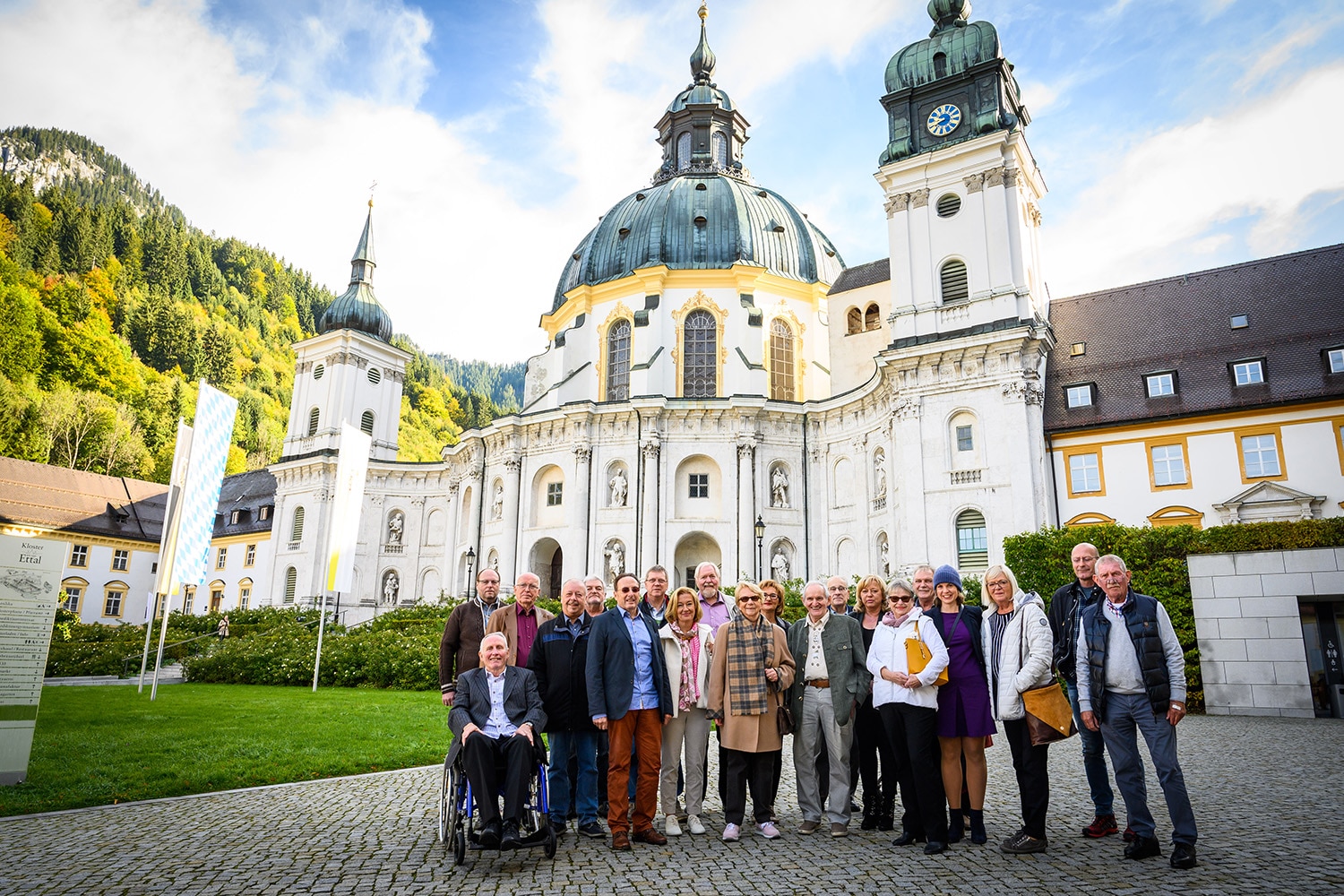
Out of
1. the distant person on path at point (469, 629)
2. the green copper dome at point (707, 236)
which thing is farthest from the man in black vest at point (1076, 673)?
the green copper dome at point (707, 236)

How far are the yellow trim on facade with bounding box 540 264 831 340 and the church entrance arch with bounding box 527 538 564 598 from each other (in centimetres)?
1229

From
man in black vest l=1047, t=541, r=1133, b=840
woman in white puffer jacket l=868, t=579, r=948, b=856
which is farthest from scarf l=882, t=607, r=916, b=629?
man in black vest l=1047, t=541, r=1133, b=840

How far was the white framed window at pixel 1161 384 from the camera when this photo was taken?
27109 millimetres

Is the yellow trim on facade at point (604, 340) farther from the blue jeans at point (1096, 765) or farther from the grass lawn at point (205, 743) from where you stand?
the blue jeans at point (1096, 765)

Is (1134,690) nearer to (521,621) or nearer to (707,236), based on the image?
(521,621)

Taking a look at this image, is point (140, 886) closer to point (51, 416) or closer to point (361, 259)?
point (361, 259)

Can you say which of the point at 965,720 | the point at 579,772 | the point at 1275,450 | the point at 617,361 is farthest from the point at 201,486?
the point at 1275,450

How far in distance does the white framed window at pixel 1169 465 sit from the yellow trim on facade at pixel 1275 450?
4.67ft

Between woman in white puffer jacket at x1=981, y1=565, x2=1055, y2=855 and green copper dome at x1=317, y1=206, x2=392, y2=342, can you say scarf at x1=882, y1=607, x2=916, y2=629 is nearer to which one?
woman in white puffer jacket at x1=981, y1=565, x2=1055, y2=855

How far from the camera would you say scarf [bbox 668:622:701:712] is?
7.46 metres

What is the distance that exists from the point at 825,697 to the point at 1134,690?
8.05ft

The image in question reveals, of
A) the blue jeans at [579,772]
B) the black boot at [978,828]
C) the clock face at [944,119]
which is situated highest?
the clock face at [944,119]

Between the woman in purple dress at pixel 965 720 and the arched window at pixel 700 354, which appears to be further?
the arched window at pixel 700 354

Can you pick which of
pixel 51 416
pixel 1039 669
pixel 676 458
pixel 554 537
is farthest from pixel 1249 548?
pixel 51 416
